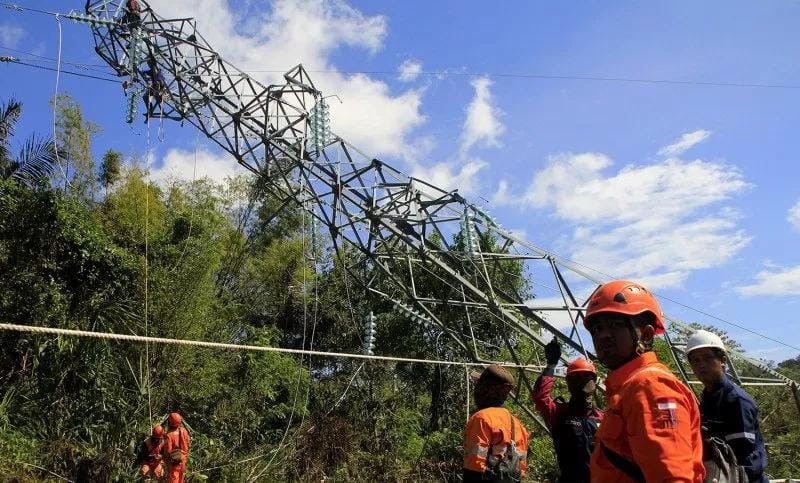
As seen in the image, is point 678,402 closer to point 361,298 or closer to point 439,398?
point 439,398

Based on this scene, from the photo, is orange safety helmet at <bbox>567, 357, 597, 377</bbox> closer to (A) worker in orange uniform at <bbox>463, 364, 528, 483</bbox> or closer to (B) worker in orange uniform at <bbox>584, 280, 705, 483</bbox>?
(A) worker in orange uniform at <bbox>463, 364, 528, 483</bbox>

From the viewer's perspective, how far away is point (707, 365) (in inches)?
125

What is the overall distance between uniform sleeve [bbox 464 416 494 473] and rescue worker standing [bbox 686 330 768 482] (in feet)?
3.51

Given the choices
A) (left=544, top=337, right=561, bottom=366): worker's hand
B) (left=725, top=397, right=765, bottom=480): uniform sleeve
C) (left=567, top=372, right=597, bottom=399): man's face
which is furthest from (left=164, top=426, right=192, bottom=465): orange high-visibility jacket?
(left=725, top=397, right=765, bottom=480): uniform sleeve

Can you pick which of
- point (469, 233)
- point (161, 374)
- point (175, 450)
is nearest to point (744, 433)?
point (469, 233)

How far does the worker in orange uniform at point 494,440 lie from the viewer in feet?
10.3

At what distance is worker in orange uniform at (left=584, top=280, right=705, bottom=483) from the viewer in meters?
1.54

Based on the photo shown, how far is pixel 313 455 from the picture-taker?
11852 mm

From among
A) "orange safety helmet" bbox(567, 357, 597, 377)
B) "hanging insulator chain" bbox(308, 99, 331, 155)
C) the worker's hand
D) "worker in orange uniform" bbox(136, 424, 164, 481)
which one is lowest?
"worker in orange uniform" bbox(136, 424, 164, 481)

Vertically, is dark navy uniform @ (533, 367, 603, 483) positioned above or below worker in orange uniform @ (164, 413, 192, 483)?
above

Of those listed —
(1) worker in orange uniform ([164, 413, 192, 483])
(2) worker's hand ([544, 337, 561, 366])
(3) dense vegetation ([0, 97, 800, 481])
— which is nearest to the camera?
(2) worker's hand ([544, 337, 561, 366])

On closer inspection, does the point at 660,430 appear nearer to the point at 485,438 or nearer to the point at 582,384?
the point at 485,438

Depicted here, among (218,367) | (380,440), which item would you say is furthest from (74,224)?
(380,440)

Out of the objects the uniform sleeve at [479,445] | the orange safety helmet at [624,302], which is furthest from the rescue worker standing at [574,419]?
the orange safety helmet at [624,302]
